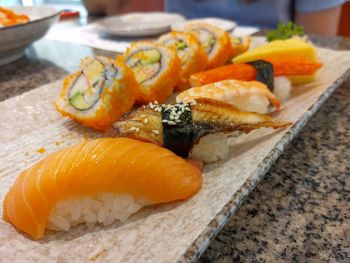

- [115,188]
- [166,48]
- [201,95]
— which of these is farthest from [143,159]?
[166,48]

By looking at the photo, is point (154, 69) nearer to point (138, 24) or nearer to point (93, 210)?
point (93, 210)

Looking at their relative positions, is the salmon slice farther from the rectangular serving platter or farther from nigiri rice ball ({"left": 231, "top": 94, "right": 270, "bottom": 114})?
the rectangular serving platter

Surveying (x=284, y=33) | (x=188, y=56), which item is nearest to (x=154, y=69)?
(x=188, y=56)

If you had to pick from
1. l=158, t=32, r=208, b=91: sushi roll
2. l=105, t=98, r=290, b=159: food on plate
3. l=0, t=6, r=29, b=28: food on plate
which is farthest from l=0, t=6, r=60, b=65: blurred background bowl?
l=105, t=98, r=290, b=159: food on plate

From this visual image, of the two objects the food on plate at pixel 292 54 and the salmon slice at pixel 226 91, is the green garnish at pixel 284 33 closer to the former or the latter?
the food on plate at pixel 292 54

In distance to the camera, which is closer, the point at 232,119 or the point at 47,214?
the point at 47,214

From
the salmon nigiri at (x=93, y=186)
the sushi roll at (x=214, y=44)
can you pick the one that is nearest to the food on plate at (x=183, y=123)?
the salmon nigiri at (x=93, y=186)

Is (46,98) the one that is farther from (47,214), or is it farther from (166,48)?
(47,214)
